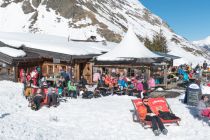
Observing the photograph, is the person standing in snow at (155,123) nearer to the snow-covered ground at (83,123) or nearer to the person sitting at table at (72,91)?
the snow-covered ground at (83,123)

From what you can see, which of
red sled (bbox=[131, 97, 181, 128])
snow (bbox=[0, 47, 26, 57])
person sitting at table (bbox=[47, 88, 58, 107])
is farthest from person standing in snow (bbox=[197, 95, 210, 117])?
snow (bbox=[0, 47, 26, 57])

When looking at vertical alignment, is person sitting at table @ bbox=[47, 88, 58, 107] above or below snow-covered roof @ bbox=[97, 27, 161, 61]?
below

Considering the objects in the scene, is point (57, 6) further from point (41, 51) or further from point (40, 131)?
point (40, 131)

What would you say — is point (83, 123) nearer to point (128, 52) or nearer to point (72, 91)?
point (72, 91)

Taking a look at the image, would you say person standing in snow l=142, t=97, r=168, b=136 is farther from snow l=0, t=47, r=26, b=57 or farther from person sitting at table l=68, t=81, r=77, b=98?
snow l=0, t=47, r=26, b=57

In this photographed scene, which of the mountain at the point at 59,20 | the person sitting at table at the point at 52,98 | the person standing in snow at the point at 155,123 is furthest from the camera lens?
the mountain at the point at 59,20

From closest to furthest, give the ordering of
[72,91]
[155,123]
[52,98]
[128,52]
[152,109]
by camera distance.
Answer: [155,123], [152,109], [52,98], [72,91], [128,52]

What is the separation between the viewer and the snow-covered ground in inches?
513

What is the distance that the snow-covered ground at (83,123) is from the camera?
513 inches

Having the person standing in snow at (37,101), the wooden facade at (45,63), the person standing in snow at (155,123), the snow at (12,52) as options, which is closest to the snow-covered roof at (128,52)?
the wooden facade at (45,63)

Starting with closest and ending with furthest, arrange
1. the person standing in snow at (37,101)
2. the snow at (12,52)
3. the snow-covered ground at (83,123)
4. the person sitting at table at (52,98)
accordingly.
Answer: the snow-covered ground at (83,123) → the person standing in snow at (37,101) → the person sitting at table at (52,98) → the snow at (12,52)

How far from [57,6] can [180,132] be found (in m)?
135

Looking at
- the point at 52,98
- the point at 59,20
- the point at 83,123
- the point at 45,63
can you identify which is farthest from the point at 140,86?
the point at 59,20

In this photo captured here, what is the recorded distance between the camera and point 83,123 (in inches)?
591
